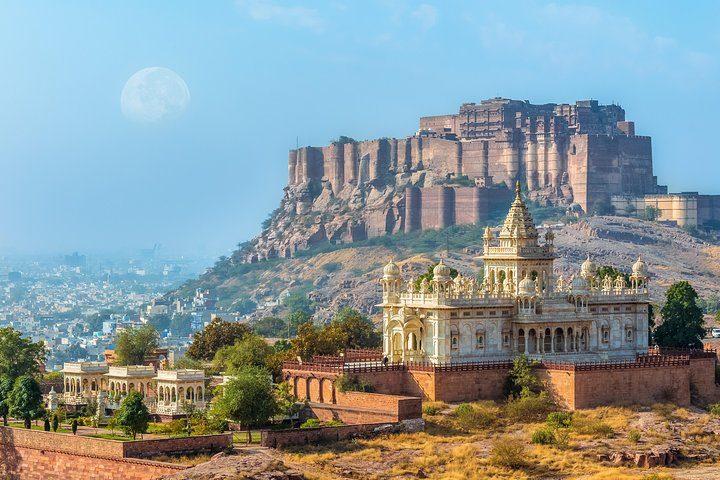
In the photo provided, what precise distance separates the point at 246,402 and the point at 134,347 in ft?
73.7

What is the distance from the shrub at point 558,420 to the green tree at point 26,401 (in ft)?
64.2

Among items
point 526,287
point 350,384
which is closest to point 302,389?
Result: point 350,384

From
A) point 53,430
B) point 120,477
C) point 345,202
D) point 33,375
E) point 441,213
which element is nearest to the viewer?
point 120,477

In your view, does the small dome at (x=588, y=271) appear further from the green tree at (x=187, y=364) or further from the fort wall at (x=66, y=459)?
the fort wall at (x=66, y=459)

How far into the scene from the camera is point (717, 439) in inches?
2894

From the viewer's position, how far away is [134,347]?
90375 millimetres

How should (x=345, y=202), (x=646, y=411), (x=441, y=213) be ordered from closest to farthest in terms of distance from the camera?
(x=646, y=411), (x=441, y=213), (x=345, y=202)

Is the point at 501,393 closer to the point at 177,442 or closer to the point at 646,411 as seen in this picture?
the point at 646,411

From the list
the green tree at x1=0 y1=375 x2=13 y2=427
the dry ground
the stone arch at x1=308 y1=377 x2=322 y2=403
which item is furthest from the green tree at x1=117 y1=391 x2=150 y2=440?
the stone arch at x1=308 y1=377 x2=322 y2=403

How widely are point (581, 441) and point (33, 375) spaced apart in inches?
980

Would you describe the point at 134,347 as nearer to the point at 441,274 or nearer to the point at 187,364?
the point at 187,364

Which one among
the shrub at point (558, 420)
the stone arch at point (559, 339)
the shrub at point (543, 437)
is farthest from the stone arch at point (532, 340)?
the shrub at point (543, 437)

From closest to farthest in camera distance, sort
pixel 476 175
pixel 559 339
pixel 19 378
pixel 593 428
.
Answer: pixel 593 428 → pixel 19 378 → pixel 559 339 → pixel 476 175

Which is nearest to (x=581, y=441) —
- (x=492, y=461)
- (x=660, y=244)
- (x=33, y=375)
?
(x=492, y=461)
